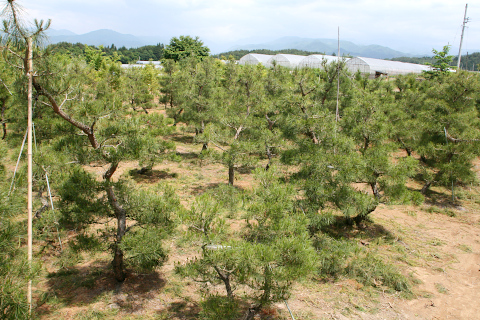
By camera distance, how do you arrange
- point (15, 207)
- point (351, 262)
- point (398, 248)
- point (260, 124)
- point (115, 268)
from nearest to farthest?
point (15, 207), point (115, 268), point (351, 262), point (398, 248), point (260, 124)

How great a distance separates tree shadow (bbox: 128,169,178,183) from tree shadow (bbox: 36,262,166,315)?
645cm

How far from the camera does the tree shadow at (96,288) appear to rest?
6516mm

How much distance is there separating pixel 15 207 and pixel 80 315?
2.89m

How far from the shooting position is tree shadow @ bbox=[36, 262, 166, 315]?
21.4 ft

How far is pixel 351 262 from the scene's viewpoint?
27.0 ft

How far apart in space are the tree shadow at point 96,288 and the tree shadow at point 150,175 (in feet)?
21.2

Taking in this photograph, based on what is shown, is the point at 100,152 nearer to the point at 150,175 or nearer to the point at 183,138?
the point at 150,175

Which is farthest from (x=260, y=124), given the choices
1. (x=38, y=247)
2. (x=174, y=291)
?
(x=38, y=247)

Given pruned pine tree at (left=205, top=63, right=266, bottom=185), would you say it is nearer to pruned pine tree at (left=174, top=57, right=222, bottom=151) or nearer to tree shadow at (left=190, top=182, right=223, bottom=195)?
pruned pine tree at (left=174, top=57, right=222, bottom=151)

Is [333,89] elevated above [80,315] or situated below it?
above

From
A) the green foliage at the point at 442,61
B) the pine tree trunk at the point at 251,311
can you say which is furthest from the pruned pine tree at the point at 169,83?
the green foliage at the point at 442,61

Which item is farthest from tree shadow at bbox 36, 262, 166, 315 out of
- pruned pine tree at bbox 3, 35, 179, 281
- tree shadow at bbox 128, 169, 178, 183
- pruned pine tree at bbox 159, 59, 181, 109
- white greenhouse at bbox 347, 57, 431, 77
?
white greenhouse at bbox 347, 57, 431, 77

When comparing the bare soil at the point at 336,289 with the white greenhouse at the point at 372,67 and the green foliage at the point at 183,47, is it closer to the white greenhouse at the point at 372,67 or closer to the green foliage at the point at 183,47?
the white greenhouse at the point at 372,67

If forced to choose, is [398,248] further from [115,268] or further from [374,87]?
[374,87]
